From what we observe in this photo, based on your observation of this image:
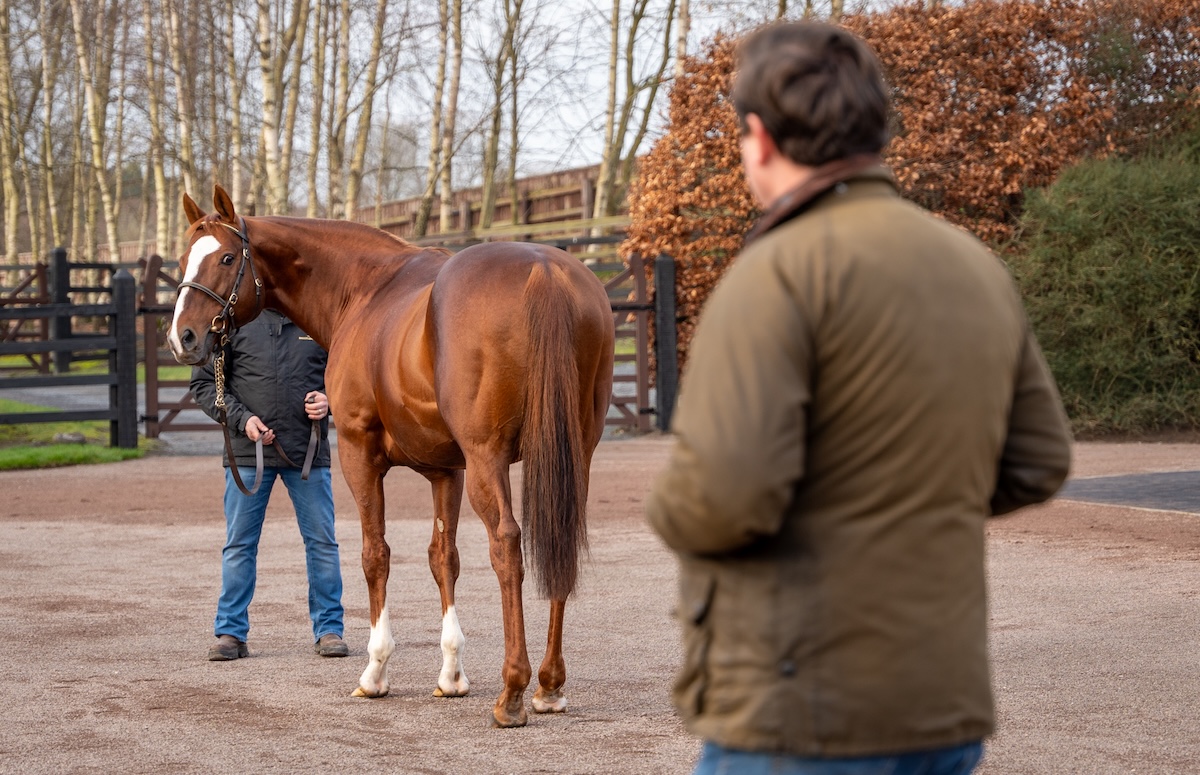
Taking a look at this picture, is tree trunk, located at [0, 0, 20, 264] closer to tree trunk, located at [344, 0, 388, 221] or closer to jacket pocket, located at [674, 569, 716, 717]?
tree trunk, located at [344, 0, 388, 221]

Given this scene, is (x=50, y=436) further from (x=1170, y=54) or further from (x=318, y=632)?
(x=1170, y=54)

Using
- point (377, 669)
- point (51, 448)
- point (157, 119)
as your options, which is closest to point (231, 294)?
point (377, 669)

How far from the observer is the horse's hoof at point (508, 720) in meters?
5.19

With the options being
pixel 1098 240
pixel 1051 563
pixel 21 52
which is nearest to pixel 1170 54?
pixel 1098 240

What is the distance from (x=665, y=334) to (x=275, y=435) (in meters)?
11.6

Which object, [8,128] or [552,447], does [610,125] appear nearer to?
[8,128]

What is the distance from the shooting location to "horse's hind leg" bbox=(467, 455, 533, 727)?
5.20 m

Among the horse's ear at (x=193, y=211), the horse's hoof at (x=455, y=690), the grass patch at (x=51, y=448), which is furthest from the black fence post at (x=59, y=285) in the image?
the horse's hoof at (x=455, y=690)

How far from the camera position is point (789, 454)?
1.93m

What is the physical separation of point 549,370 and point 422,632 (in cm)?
252

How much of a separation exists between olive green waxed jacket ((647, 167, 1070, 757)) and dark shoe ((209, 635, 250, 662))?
5004 mm

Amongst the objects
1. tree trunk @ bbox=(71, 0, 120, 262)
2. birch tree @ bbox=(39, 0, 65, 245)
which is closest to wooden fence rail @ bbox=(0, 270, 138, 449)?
tree trunk @ bbox=(71, 0, 120, 262)

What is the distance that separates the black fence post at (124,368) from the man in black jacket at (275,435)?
9.54 m

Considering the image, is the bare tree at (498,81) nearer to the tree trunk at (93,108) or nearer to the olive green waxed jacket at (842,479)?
the tree trunk at (93,108)
